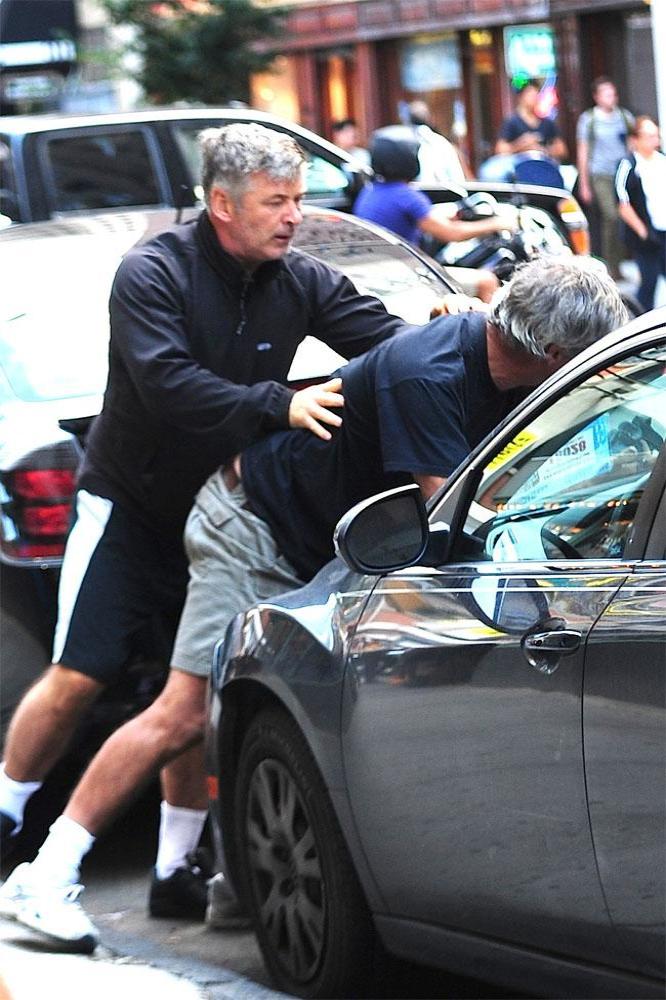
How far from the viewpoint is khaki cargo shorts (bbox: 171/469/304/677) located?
191 inches

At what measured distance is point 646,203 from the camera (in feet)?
48.9

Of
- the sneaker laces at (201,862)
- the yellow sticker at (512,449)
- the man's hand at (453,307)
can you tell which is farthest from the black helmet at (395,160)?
the yellow sticker at (512,449)

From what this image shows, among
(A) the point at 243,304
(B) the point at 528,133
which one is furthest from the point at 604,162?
(A) the point at 243,304

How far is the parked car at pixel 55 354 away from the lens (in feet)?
17.5

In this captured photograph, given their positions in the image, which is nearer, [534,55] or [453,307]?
[453,307]

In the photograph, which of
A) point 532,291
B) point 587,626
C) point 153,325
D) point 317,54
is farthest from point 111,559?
point 317,54

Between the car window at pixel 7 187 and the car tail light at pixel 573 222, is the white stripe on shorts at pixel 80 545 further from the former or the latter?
the car tail light at pixel 573 222

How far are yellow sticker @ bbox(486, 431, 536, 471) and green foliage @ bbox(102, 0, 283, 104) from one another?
71.0 feet

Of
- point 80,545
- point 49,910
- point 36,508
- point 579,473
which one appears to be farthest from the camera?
point 36,508

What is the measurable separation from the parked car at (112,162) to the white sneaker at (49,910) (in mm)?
5781

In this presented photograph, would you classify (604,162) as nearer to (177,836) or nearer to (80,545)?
(80,545)

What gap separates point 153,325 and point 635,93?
2080cm

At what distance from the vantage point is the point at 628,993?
3.36m

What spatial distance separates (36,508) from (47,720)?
0.57 metres
